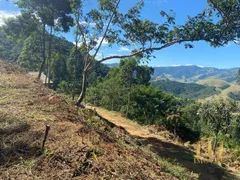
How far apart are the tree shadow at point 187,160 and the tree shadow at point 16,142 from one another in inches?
192

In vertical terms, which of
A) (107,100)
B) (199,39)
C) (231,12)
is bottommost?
(107,100)

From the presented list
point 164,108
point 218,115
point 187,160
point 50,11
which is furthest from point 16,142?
point 164,108

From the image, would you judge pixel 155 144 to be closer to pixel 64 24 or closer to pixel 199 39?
pixel 199 39

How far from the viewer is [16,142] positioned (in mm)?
3488

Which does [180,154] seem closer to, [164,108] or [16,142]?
[16,142]

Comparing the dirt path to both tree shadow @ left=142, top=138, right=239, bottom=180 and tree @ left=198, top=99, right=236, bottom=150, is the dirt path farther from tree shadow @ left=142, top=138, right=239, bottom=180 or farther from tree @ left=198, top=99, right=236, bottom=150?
tree @ left=198, top=99, right=236, bottom=150

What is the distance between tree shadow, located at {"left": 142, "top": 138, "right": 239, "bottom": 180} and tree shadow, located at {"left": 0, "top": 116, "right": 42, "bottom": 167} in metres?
4.88

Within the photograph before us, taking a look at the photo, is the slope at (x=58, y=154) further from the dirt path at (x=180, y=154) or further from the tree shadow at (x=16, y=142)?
the dirt path at (x=180, y=154)

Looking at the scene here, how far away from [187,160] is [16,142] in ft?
21.1

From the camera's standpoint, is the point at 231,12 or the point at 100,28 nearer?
the point at 231,12

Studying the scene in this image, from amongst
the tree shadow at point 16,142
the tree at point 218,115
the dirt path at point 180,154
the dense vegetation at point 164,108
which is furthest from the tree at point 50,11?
the tree shadow at point 16,142

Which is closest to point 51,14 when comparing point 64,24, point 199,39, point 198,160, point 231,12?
point 64,24

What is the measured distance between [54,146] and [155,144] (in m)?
6.93

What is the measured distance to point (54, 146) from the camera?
11.6ft
